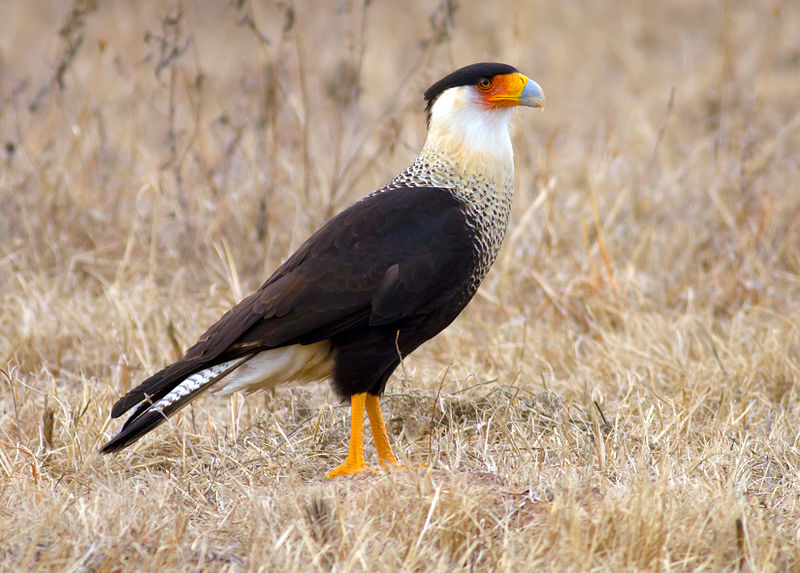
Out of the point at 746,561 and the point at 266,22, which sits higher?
the point at 266,22

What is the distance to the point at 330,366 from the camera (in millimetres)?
3189

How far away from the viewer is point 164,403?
2.96 metres

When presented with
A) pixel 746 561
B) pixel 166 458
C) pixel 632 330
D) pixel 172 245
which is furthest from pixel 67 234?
pixel 746 561

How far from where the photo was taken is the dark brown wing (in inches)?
117

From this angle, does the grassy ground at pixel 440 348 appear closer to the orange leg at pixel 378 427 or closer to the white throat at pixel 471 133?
the orange leg at pixel 378 427

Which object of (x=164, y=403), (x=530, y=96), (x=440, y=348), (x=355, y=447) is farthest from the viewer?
(x=440, y=348)

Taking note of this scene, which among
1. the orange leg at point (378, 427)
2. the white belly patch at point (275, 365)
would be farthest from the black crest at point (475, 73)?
the orange leg at point (378, 427)

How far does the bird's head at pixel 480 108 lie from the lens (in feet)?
10.7

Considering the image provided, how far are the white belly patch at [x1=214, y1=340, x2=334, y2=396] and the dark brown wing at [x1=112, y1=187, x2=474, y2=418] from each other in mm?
71

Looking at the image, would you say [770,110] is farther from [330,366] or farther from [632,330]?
[330,366]

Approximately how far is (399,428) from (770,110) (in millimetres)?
4942

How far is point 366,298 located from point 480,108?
2.56 ft

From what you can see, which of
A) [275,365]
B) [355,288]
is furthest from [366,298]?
[275,365]

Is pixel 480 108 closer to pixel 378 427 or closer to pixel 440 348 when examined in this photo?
pixel 378 427
